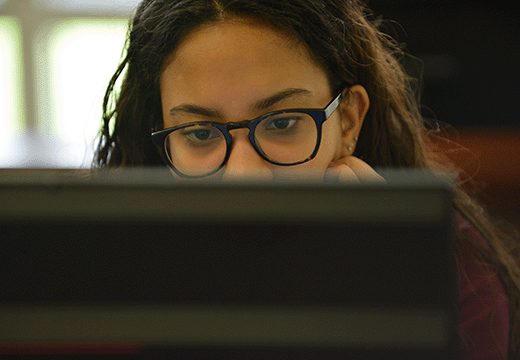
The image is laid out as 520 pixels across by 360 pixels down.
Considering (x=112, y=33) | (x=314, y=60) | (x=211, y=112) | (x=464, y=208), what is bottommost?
(x=464, y=208)

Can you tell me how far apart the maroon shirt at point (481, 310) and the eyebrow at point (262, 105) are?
0.47 meters

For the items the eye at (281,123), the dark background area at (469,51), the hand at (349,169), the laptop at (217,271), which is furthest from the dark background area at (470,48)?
the laptop at (217,271)

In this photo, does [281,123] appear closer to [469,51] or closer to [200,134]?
[200,134]

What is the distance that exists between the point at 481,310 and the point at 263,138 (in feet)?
1.73

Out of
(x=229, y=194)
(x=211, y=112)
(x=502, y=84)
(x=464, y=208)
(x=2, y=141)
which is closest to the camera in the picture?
(x=229, y=194)

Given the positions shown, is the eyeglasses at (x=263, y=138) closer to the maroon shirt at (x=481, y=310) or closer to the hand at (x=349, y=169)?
the hand at (x=349, y=169)

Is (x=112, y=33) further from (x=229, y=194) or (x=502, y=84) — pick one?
(x=229, y=194)

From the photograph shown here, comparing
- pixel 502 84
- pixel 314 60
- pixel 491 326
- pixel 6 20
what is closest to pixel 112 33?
pixel 6 20

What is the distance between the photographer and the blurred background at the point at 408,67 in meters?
2.42

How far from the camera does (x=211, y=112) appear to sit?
884 mm

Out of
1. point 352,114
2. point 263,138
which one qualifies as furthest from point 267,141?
point 352,114

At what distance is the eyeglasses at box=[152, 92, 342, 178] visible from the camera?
86cm

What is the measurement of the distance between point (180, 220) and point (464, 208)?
3.26 feet

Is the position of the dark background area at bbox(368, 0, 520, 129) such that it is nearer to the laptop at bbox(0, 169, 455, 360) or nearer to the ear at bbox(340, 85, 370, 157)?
the ear at bbox(340, 85, 370, 157)
